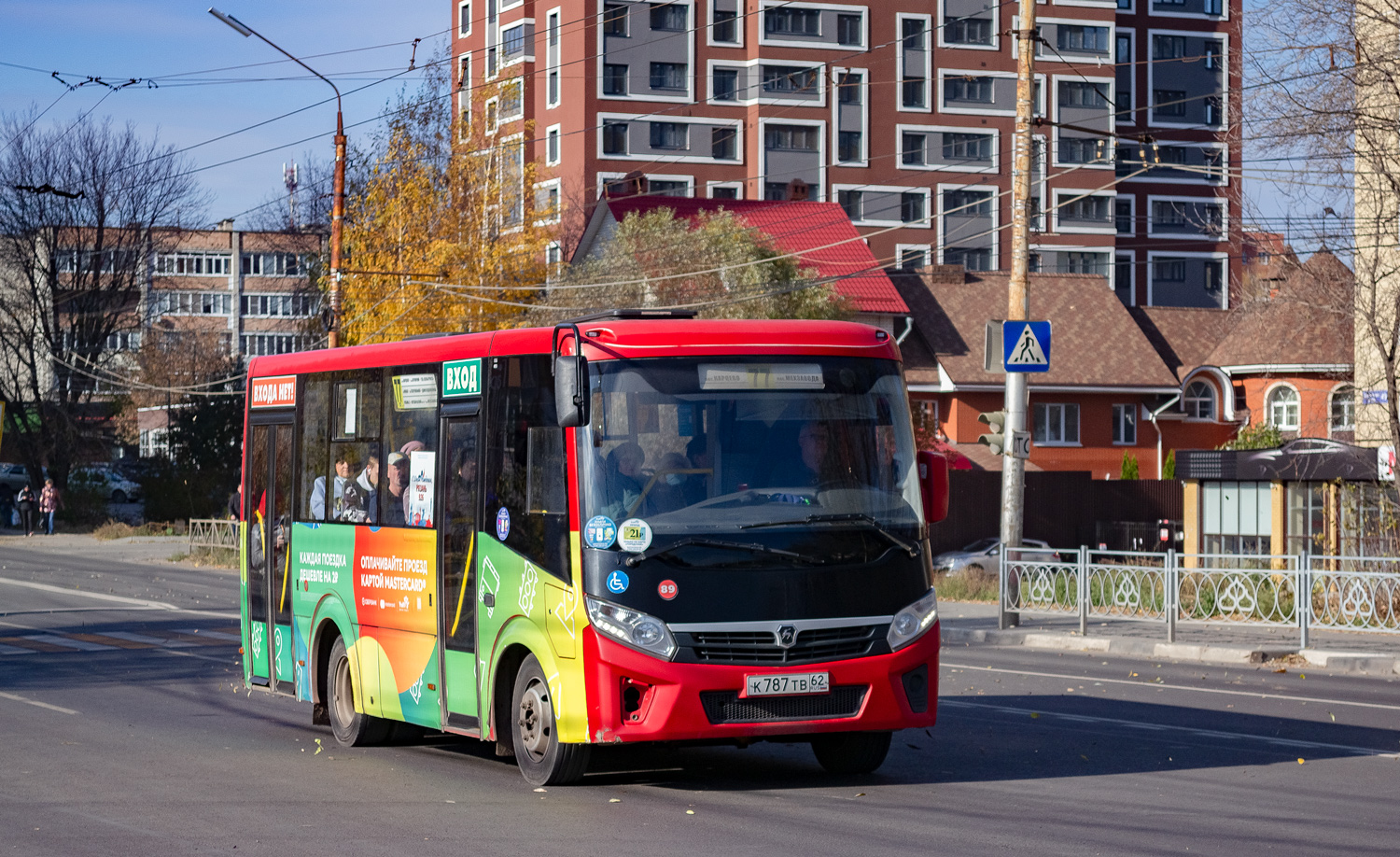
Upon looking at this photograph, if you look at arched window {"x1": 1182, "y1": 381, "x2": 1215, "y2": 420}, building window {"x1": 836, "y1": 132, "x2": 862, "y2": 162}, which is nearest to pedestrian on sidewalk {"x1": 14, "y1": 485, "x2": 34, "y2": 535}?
arched window {"x1": 1182, "y1": 381, "x2": 1215, "y2": 420}

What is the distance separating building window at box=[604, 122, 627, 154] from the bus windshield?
74531mm

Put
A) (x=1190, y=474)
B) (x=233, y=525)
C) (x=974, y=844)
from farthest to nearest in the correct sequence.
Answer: (x=233, y=525) < (x=1190, y=474) < (x=974, y=844)

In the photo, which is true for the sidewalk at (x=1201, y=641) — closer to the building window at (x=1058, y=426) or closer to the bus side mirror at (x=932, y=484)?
the bus side mirror at (x=932, y=484)

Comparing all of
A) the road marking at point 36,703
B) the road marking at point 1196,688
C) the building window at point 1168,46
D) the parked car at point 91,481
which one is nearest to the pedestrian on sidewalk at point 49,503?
the parked car at point 91,481

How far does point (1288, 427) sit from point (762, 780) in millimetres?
51090

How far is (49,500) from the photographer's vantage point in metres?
57.0

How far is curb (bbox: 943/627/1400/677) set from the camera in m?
18.2

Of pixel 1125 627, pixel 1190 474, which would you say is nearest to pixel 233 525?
pixel 1190 474

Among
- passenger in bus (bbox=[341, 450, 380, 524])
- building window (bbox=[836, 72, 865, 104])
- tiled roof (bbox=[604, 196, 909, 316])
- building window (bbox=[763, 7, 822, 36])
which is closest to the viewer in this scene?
passenger in bus (bbox=[341, 450, 380, 524])

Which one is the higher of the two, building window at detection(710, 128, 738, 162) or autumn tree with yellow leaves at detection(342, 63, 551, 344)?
building window at detection(710, 128, 738, 162)

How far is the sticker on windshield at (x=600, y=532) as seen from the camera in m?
9.49

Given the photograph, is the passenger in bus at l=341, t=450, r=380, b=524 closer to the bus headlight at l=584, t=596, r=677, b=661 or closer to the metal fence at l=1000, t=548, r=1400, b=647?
the bus headlight at l=584, t=596, r=677, b=661

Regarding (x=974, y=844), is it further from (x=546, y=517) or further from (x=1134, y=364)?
(x=1134, y=364)

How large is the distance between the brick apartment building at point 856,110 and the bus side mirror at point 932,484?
218ft
